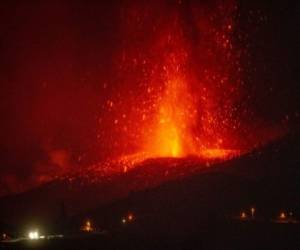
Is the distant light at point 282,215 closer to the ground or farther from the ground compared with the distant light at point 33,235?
farther from the ground

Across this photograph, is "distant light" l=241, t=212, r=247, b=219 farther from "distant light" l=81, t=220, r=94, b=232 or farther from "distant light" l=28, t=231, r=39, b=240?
"distant light" l=28, t=231, r=39, b=240

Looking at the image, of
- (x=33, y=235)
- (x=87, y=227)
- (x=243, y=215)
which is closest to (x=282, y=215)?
(x=243, y=215)


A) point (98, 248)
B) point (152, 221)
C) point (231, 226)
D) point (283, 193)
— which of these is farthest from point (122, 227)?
point (283, 193)

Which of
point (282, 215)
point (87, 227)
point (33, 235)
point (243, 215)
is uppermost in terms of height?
point (243, 215)

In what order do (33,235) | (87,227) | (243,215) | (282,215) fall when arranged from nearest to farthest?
(33,235)
(87,227)
(243,215)
(282,215)

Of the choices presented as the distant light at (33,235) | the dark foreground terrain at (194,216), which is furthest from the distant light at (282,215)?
the distant light at (33,235)

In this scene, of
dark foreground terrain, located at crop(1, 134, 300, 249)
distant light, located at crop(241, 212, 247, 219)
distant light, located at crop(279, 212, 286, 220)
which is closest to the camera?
dark foreground terrain, located at crop(1, 134, 300, 249)

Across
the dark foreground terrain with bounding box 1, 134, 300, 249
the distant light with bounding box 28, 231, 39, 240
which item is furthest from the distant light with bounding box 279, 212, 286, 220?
the distant light with bounding box 28, 231, 39, 240

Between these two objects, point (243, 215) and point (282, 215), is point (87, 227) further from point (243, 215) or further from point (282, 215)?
point (282, 215)

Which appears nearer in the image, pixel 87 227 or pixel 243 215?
pixel 87 227

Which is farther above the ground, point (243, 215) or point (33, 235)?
point (243, 215)

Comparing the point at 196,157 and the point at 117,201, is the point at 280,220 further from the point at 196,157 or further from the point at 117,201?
the point at 117,201

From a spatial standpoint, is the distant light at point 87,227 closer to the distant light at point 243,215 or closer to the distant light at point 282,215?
the distant light at point 243,215

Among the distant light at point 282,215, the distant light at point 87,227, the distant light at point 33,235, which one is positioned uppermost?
the distant light at point 282,215
